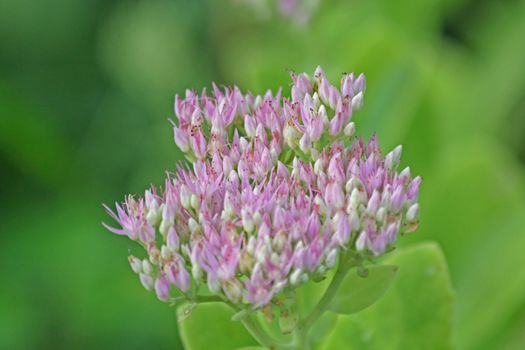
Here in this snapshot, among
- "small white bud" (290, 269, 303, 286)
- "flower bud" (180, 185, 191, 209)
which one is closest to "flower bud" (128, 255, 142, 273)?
"flower bud" (180, 185, 191, 209)

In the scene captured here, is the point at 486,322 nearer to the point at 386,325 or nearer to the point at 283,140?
the point at 386,325

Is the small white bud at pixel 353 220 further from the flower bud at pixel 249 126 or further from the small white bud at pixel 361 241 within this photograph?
the flower bud at pixel 249 126

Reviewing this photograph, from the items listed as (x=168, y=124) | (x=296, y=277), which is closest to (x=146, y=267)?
(x=296, y=277)

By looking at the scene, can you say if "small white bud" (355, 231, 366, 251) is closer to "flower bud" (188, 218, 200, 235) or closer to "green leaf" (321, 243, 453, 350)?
"flower bud" (188, 218, 200, 235)

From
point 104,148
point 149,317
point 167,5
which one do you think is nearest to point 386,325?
point 149,317

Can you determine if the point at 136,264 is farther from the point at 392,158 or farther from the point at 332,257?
the point at 392,158

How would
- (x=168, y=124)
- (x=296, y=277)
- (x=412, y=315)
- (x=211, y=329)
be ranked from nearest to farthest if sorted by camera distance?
(x=296, y=277) → (x=211, y=329) → (x=412, y=315) → (x=168, y=124)

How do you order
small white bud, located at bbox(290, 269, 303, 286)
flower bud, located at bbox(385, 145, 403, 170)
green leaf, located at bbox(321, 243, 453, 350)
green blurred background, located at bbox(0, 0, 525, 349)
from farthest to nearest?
green blurred background, located at bbox(0, 0, 525, 349) → green leaf, located at bbox(321, 243, 453, 350) → flower bud, located at bbox(385, 145, 403, 170) → small white bud, located at bbox(290, 269, 303, 286)
